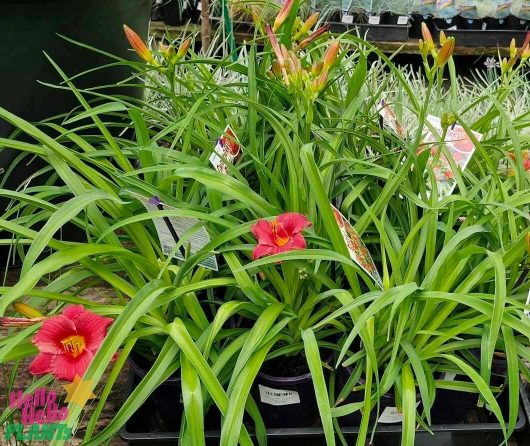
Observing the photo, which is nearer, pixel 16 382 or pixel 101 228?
pixel 101 228

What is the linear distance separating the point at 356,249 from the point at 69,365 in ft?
1.37

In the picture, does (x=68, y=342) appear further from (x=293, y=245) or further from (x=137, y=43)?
(x=137, y=43)

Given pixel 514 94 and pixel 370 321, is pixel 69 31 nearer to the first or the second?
pixel 370 321

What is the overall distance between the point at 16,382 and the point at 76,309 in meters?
0.54

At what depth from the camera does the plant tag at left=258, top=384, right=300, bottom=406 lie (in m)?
0.94

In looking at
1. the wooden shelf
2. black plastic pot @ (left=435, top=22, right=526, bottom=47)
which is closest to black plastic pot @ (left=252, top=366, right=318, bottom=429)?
the wooden shelf

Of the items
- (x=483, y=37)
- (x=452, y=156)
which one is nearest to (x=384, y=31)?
(x=483, y=37)

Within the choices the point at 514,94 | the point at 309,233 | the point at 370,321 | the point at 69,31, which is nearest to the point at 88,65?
the point at 69,31

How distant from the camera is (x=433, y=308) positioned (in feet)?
3.00

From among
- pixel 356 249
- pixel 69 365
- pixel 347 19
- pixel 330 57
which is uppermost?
pixel 347 19

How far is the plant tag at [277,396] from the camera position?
938mm

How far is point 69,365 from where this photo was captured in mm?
703

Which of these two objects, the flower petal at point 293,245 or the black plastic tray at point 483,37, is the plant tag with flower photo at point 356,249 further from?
the black plastic tray at point 483,37

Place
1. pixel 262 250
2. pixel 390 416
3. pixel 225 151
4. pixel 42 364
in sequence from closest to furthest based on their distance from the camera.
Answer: pixel 42 364, pixel 262 250, pixel 390 416, pixel 225 151
